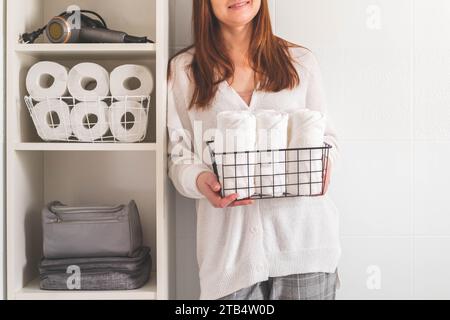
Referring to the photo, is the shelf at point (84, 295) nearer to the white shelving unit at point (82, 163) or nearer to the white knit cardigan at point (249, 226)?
the white shelving unit at point (82, 163)

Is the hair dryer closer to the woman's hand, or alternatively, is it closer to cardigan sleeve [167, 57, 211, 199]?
cardigan sleeve [167, 57, 211, 199]

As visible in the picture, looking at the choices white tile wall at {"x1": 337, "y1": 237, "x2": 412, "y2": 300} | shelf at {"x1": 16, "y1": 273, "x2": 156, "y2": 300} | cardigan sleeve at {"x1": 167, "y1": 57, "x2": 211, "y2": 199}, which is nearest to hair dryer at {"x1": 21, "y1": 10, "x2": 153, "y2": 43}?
cardigan sleeve at {"x1": 167, "y1": 57, "x2": 211, "y2": 199}

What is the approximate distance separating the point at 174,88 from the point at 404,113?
72 centimetres

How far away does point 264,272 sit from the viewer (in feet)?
4.34

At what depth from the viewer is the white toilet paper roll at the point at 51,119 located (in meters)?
1.38

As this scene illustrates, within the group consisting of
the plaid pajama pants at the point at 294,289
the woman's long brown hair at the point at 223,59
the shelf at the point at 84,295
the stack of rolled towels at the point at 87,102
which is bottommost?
the shelf at the point at 84,295

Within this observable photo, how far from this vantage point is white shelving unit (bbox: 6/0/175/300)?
135 cm

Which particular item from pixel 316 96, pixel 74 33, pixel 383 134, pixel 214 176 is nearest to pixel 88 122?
pixel 74 33

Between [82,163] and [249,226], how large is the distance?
0.60 metres

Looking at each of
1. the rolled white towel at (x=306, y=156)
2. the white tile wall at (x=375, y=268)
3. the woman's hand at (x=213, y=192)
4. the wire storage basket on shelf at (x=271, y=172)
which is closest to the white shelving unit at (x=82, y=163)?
the woman's hand at (x=213, y=192)

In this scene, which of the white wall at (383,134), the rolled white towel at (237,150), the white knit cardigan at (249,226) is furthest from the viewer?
the white wall at (383,134)

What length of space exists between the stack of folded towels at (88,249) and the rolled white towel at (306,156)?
476 millimetres

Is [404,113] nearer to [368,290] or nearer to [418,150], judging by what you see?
[418,150]

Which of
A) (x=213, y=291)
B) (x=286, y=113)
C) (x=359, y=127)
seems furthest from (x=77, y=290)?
(x=359, y=127)
